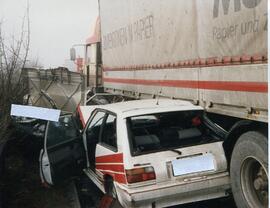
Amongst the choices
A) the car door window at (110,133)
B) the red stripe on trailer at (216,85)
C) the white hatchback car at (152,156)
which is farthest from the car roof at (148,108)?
the red stripe on trailer at (216,85)

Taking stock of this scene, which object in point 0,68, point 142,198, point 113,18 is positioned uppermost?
point 113,18

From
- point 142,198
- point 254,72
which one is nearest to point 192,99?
point 254,72

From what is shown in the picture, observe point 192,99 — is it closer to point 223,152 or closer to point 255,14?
point 223,152

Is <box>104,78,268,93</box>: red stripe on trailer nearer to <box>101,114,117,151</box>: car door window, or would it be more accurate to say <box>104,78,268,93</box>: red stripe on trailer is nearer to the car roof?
the car roof

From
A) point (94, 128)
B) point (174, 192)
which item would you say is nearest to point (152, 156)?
point (174, 192)

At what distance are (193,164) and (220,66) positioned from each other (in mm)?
1337

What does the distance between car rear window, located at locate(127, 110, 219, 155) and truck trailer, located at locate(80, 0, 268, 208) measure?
0.34 metres

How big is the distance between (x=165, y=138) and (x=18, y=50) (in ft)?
11.2

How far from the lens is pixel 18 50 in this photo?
7441 millimetres

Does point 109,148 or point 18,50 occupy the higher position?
point 18,50

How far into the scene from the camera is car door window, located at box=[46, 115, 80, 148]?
20.7 feet

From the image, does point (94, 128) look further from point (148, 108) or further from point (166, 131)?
point (166, 131)

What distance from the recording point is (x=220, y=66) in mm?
5492

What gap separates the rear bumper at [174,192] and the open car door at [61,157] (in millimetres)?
1377
